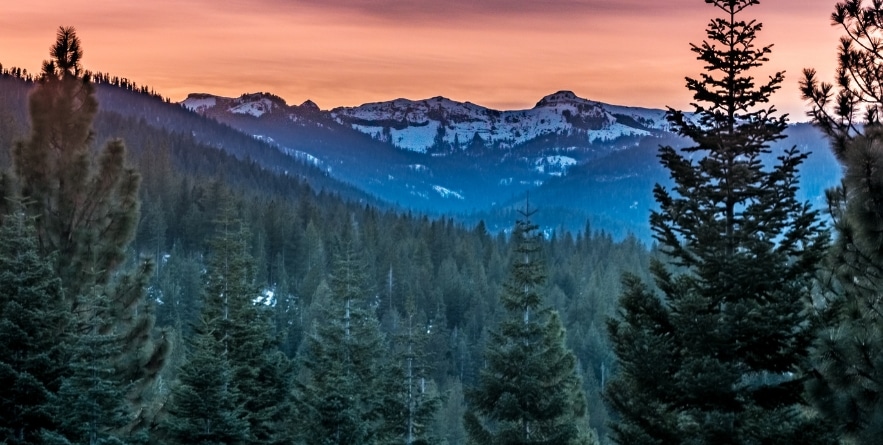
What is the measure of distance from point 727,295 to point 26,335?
12.3 meters

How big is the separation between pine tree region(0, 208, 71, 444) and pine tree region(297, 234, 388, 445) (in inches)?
327

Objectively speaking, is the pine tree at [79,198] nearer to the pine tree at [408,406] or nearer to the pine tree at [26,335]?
the pine tree at [26,335]

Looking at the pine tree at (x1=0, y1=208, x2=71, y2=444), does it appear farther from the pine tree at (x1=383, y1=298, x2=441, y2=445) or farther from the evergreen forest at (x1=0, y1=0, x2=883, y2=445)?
the pine tree at (x1=383, y1=298, x2=441, y2=445)

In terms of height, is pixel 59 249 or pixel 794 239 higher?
pixel 794 239

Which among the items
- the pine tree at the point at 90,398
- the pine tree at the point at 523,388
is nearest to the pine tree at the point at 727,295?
the pine tree at the point at 523,388

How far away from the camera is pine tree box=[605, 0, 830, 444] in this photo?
12.2 metres

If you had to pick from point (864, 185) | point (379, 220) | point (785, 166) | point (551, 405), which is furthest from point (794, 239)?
point (379, 220)

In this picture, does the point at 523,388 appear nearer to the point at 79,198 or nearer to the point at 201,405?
the point at 201,405

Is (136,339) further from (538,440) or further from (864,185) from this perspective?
(864,185)

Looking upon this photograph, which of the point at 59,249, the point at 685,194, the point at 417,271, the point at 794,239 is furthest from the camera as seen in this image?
the point at 417,271

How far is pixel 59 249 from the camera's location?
16.5m

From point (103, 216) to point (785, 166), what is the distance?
12983 millimetres

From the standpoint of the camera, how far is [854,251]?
10766 millimetres

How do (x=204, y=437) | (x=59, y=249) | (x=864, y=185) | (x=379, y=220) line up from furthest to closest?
(x=379, y=220) → (x=204, y=437) → (x=59, y=249) → (x=864, y=185)
